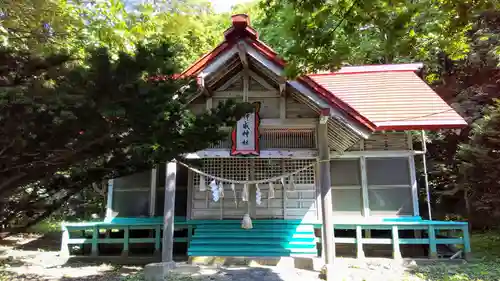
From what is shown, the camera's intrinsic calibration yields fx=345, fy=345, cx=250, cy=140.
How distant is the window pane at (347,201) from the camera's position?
9.69 metres

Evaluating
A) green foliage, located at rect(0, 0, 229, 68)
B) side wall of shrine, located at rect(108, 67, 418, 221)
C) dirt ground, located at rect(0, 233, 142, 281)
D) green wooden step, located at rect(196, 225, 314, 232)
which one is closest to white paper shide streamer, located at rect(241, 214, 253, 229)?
green wooden step, located at rect(196, 225, 314, 232)

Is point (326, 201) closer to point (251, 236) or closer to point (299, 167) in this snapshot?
point (299, 167)

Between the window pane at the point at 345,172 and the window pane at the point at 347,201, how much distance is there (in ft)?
0.83

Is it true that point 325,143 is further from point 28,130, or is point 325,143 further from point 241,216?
point 28,130

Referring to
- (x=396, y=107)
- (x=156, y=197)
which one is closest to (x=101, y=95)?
(x=156, y=197)

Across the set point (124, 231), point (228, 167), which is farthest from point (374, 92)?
point (124, 231)

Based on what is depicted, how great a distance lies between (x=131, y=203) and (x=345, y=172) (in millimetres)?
6168

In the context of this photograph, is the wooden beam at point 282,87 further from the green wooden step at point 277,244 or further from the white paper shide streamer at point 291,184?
the green wooden step at point 277,244

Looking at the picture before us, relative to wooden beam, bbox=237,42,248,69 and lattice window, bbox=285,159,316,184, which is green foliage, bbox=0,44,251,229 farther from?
lattice window, bbox=285,159,316,184

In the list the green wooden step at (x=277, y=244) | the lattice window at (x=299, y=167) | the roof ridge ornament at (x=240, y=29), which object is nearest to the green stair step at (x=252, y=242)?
the green wooden step at (x=277, y=244)

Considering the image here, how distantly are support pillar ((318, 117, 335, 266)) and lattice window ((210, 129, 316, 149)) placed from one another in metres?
0.94

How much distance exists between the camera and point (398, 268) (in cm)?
804

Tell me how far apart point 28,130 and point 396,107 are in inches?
345

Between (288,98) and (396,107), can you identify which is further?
(396,107)
